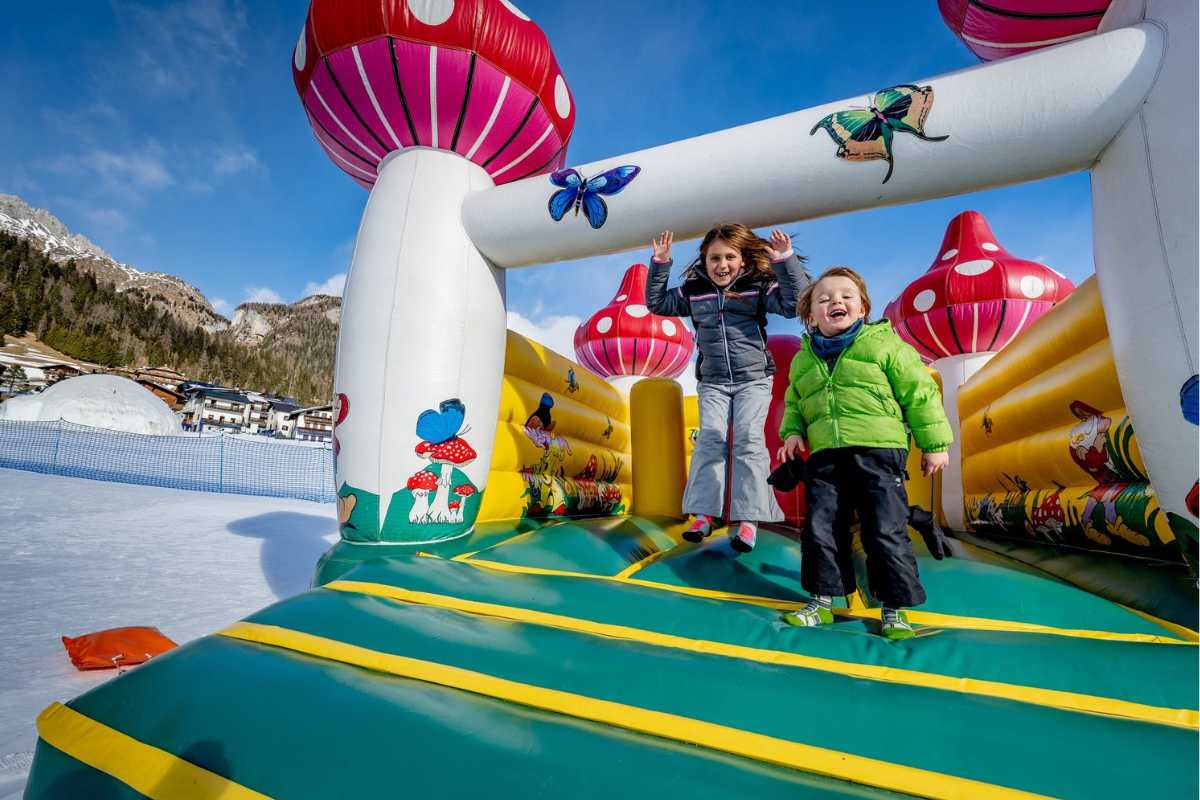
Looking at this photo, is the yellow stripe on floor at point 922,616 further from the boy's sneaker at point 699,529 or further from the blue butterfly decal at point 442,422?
the blue butterfly decal at point 442,422

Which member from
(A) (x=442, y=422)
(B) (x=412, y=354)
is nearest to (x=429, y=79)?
(B) (x=412, y=354)

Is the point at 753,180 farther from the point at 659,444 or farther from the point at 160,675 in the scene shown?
the point at 160,675

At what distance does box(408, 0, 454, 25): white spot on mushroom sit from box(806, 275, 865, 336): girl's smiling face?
1.62 m

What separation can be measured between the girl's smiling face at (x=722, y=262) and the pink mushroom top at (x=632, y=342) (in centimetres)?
306

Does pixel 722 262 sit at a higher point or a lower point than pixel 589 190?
lower

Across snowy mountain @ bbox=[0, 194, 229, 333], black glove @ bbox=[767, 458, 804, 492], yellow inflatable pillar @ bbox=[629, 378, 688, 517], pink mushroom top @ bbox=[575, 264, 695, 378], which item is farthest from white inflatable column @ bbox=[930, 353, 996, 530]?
snowy mountain @ bbox=[0, 194, 229, 333]

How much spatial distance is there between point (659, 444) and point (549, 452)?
0.58 meters

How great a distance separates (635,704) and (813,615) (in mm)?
555

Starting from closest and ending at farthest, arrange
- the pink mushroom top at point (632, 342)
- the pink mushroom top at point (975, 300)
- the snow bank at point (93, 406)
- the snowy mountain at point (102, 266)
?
1. the pink mushroom top at point (975, 300)
2. the pink mushroom top at point (632, 342)
3. the snow bank at point (93, 406)
4. the snowy mountain at point (102, 266)

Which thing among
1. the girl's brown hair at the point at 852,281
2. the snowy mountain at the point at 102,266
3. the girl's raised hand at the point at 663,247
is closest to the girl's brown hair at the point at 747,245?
the girl's raised hand at the point at 663,247

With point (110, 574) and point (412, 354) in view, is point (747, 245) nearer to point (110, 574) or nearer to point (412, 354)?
point (412, 354)

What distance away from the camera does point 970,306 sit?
311 centimetres

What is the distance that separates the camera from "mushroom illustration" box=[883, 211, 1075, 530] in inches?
122

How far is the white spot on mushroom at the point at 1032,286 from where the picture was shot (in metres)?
3.09
